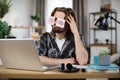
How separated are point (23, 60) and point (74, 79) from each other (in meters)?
0.34

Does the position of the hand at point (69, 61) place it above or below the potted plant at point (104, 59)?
below

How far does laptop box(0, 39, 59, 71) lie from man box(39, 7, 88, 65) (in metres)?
0.49

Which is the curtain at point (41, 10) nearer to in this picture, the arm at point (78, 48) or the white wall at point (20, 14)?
the white wall at point (20, 14)

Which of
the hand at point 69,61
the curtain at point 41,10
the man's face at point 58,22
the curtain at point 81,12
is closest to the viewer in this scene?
the man's face at point 58,22

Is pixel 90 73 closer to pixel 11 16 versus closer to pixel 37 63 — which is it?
pixel 37 63

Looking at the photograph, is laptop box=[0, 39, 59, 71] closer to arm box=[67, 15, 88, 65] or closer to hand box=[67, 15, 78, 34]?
arm box=[67, 15, 88, 65]

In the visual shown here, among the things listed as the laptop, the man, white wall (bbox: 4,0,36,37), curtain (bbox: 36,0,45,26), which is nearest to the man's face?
the man

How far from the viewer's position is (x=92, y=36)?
6.22 metres

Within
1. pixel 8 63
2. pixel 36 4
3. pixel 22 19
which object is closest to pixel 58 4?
pixel 36 4

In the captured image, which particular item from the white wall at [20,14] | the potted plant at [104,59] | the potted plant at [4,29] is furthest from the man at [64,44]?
the white wall at [20,14]

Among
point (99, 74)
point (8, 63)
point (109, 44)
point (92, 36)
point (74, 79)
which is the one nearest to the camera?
point (99, 74)

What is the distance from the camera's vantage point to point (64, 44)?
7.06 feet

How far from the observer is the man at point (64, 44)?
2.03 m

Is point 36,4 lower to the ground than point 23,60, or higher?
higher
